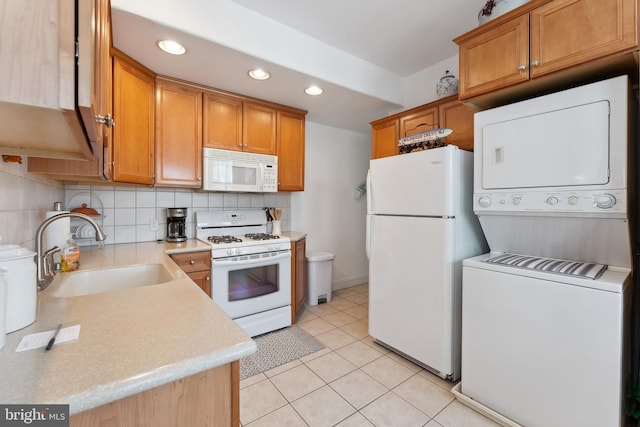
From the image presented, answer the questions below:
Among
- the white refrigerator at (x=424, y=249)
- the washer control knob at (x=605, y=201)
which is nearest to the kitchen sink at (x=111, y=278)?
the white refrigerator at (x=424, y=249)

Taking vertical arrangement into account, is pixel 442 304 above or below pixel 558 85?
below

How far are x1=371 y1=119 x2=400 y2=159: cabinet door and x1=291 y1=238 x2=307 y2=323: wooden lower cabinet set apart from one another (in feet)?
4.29

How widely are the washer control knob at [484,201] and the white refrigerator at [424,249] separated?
0.13 meters

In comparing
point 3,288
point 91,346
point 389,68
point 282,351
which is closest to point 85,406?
point 91,346

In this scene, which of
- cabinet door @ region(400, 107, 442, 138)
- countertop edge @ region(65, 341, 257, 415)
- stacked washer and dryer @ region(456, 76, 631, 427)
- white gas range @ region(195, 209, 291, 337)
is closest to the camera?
countertop edge @ region(65, 341, 257, 415)

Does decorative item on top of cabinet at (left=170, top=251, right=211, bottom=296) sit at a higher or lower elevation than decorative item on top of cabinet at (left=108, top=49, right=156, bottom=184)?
lower

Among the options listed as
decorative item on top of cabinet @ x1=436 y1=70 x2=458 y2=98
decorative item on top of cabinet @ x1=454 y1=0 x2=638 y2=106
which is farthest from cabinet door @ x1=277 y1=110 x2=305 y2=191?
decorative item on top of cabinet @ x1=454 y1=0 x2=638 y2=106

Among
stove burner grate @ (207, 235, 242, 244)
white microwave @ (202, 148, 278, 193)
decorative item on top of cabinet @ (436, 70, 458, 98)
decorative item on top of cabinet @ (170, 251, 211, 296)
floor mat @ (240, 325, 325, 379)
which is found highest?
decorative item on top of cabinet @ (436, 70, 458, 98)

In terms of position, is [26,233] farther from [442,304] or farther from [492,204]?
[492,204]

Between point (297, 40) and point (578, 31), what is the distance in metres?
1.75

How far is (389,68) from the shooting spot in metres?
2.72

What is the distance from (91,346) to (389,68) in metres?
3.03

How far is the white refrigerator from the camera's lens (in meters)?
1.78

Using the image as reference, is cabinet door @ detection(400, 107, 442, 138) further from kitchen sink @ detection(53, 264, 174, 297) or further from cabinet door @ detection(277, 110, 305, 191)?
kitchen sink @ detection(53, 264, 174, 297)
